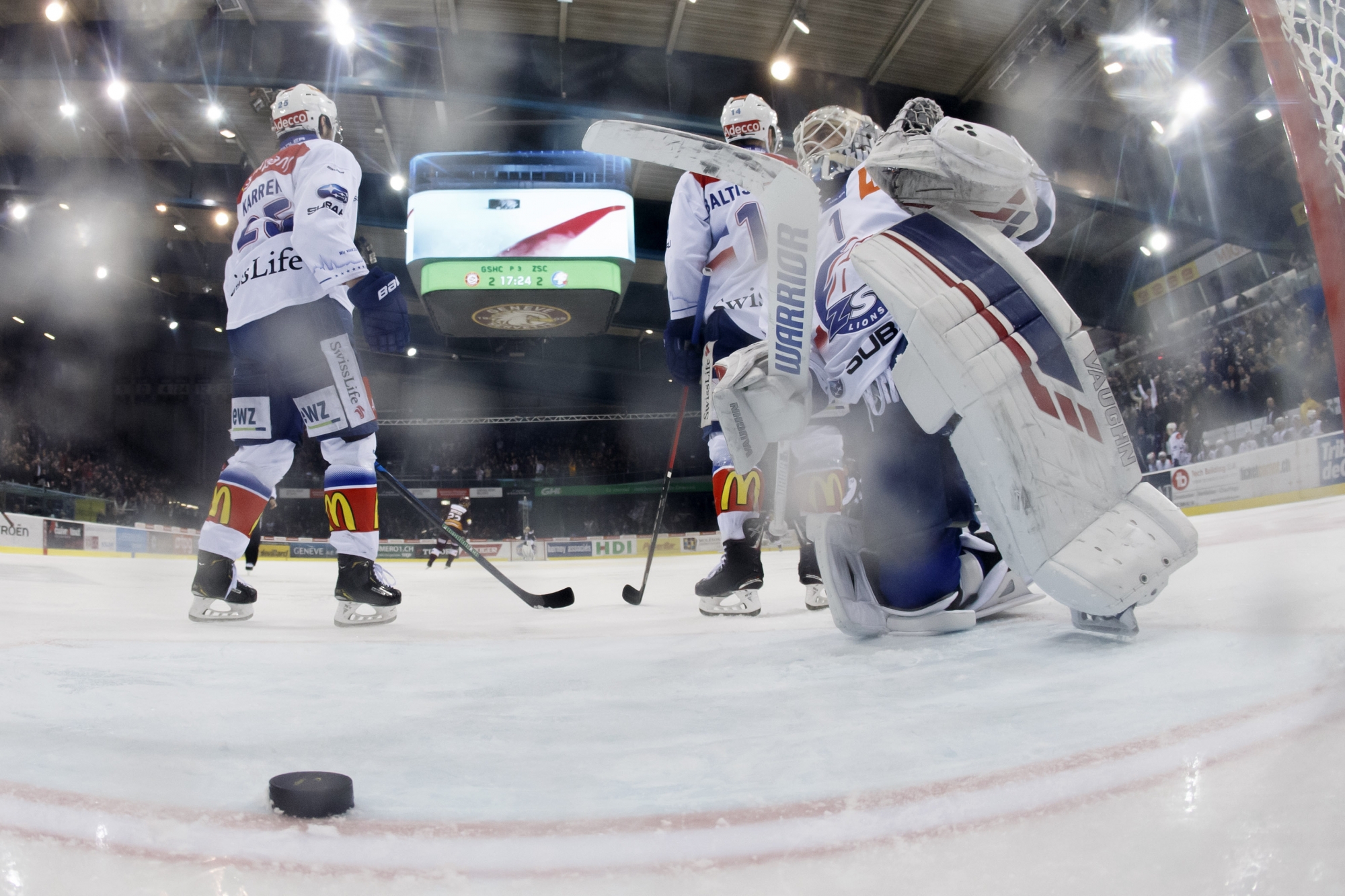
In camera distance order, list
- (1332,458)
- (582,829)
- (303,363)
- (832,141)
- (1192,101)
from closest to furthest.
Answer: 1. (582,829)
2. (832,141)
3. (303,363)
4. (1332,458)
5. (1192,101)

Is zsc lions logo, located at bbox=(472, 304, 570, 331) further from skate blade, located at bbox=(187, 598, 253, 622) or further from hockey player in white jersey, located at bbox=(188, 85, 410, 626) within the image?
skate blade, located at bbox=(187, 598, 253, 622)

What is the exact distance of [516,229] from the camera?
9125 mm

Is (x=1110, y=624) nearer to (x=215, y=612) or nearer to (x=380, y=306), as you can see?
(x=380, y=306)

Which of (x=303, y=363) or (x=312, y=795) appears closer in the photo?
(x=312, y=795)

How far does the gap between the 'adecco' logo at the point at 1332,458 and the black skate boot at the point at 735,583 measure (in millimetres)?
5966

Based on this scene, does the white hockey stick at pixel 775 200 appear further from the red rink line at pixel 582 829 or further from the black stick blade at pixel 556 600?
the black stick blade at pixel 556 600

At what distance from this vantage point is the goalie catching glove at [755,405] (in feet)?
4.30

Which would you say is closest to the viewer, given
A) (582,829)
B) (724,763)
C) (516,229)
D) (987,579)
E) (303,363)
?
(582,829)

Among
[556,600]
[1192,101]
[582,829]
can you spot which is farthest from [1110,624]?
[1192,101]

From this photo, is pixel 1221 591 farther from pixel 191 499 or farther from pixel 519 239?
pixel 191 499

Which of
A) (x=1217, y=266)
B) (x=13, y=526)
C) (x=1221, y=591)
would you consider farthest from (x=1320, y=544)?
(x=1217, y=266)

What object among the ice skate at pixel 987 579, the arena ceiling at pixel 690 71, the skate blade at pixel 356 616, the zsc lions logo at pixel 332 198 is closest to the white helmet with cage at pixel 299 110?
the zsc lions logo at pixel 332 198

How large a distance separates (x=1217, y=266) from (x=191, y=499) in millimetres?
19497

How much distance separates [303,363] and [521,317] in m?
8.42
